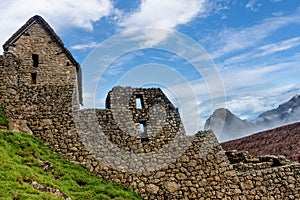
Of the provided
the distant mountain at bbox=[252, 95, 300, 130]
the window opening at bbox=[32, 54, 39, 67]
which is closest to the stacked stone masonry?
the window opening at bbox=[32, 54, 39, 67]

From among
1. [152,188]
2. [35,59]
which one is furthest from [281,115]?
[152,188]

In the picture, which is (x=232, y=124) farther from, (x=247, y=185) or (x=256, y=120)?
(x=247, y=185)

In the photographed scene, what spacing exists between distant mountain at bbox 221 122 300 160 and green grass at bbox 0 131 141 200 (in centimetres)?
1117

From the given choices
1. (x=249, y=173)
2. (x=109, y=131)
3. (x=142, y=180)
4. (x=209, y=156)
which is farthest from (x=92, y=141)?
(x=249, y=173)

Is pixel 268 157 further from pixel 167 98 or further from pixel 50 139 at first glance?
pixel 50 139

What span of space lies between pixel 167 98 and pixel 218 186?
15.6ft

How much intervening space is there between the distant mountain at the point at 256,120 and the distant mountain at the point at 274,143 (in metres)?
23.4

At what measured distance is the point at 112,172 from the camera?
12.9 meters

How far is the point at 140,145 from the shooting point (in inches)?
550

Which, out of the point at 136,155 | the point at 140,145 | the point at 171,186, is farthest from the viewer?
the point at 140,145

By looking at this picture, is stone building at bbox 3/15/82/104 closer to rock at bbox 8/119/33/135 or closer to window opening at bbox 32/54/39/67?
window opening at bbox 32/54/39/67

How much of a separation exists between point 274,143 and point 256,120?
44.4 metres

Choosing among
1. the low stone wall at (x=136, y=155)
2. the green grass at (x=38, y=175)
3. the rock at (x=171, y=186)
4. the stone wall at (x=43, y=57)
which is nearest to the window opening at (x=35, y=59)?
the stone wall at (x=43, y=57)

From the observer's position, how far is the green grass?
28.5ft
